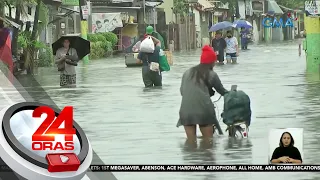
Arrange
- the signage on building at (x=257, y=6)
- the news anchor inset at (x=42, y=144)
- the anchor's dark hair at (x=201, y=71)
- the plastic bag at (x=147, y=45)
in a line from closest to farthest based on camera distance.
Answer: the news anchor inset at (x=42, y=144)
the plastic bag at (x=147, y=45)
the signage on building at (x=257, y=6)
the anchor's dark hair at (x=201, y=71)

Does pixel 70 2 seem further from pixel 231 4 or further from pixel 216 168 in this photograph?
pixel 216 168

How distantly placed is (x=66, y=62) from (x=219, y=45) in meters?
0.72

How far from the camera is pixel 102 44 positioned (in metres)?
5.01

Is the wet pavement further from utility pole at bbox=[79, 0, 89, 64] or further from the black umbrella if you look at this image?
utility pole at bbox=[79, 0, 89, 64]

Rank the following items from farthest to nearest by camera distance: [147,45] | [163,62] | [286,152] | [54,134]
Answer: [163,62] < [286,152] < [147,45] < [54,134]

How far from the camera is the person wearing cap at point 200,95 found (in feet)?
16.7

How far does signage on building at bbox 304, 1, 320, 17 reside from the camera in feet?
15.9

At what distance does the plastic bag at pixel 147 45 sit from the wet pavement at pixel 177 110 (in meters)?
0.15

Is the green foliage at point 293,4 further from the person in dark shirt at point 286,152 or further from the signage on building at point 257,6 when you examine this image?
the person in dark shirt at point 286,152

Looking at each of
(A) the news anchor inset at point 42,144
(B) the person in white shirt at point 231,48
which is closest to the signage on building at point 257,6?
(B) the person in white shirt at point 231,48

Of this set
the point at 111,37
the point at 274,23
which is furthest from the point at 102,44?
the point at 274,23

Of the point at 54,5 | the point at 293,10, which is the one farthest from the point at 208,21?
the point at 54,5

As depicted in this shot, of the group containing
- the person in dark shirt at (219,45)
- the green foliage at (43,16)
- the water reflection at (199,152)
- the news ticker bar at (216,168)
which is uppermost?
the green foliage at (43,16)

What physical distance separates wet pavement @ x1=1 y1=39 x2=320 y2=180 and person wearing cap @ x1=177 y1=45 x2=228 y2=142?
38 mm
